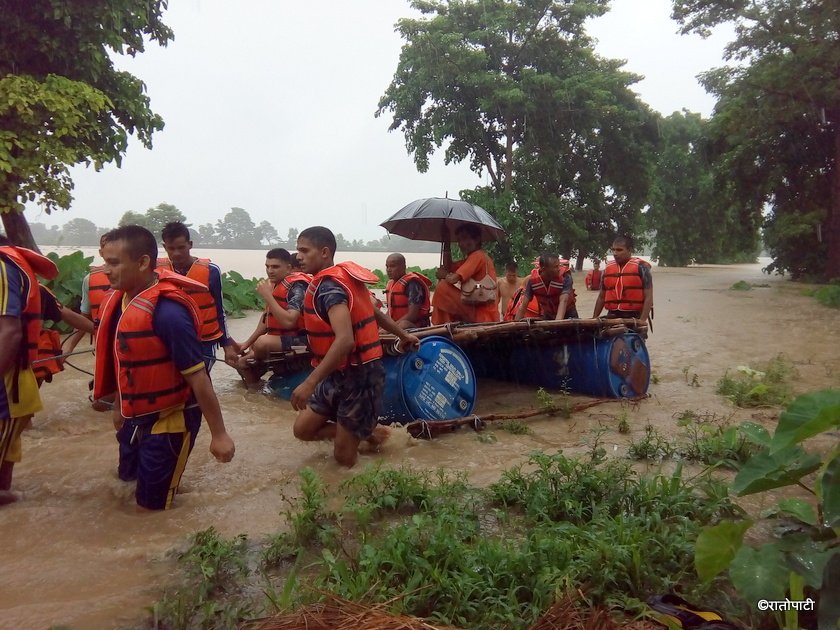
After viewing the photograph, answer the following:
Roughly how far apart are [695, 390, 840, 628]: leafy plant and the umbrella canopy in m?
4.22

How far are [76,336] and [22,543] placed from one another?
3.27m

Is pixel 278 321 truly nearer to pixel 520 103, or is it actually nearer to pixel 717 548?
pixel 717 548

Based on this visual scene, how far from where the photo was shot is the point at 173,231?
5.44 meters

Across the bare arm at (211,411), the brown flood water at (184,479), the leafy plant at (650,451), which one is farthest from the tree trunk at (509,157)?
the bare arm at (211,411)

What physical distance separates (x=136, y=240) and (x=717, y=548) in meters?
2.98

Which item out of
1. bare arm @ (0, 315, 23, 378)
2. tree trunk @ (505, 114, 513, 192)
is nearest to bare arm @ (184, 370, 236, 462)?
bare arm @ (0, 315, 23, 378)

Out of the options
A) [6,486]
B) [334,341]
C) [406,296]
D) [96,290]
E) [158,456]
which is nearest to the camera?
[158,456]

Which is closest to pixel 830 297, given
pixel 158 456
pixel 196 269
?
pixel 196 269

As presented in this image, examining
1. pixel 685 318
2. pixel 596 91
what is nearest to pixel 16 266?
pixel 685 318

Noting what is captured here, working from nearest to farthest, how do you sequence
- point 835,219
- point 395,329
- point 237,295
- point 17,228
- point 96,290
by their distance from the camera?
point 395,329 < point 96,290 < point 17,228 < point 237,295 < point 835,219

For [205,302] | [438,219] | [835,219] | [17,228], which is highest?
[835,219]

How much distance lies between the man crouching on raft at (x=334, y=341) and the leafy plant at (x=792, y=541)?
2.29m

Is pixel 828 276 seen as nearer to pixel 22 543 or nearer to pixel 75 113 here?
pixel 75 113

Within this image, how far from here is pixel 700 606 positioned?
241cm
